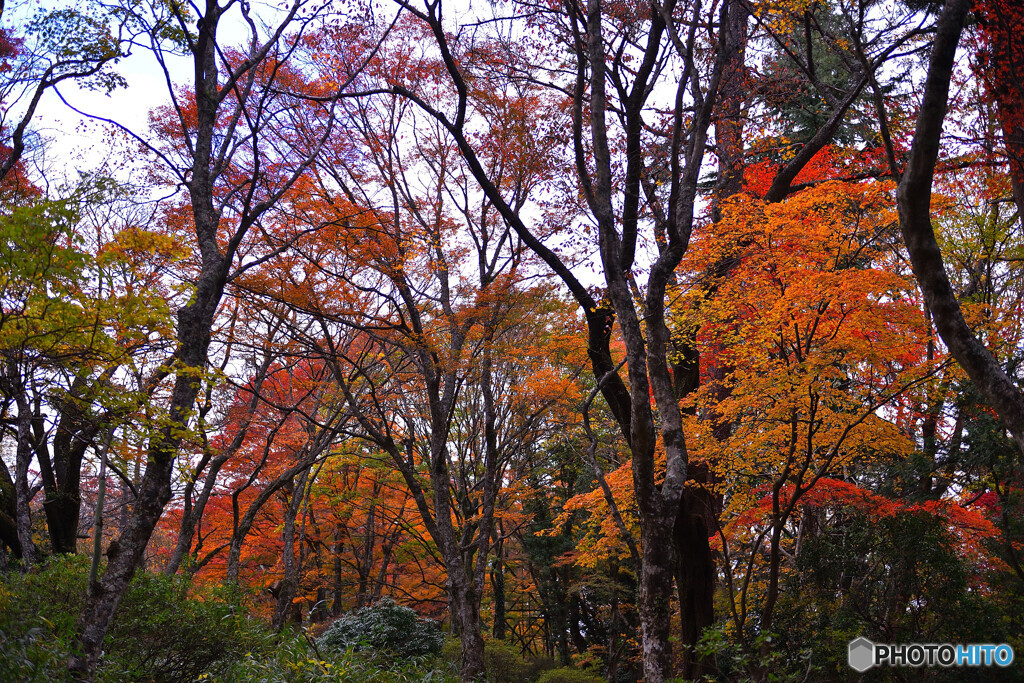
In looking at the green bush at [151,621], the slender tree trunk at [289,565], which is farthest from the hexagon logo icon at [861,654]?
the slender tree trunk at [289,565]

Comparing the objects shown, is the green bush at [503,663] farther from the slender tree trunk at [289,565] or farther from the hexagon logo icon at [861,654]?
the hexagon logo icon at [861,654]

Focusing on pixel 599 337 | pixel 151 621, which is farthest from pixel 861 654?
pixel 151 621

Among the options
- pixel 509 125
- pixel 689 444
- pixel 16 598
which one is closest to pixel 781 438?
pixel 689 444

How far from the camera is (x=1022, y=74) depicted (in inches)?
222

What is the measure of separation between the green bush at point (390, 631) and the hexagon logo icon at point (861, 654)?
316 inches

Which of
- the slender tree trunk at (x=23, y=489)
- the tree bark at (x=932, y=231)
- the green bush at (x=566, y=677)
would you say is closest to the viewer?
the tree bark at (x=932, y=231)

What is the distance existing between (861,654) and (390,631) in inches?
346

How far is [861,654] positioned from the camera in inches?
320

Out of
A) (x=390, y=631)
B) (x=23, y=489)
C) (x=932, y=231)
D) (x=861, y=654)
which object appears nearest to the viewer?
(x=932, y=231)

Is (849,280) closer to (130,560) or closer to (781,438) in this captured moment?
(781,438)

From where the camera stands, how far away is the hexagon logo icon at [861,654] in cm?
804

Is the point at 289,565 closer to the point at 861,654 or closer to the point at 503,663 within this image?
the point at 503,663

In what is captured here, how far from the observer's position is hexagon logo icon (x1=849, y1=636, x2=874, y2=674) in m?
8.04

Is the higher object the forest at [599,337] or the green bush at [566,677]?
the forest at [599,337]
